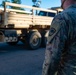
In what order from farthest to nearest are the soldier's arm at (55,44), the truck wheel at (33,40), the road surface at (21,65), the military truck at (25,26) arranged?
the truck wheel at (33,40) → the military truck at (25,26) → the road surface at (21,65) → the soldier's arm at (55,44)

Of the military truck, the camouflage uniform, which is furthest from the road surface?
the camouflage uniform

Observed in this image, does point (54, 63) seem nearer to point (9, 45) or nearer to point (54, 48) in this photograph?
point (54, 48)

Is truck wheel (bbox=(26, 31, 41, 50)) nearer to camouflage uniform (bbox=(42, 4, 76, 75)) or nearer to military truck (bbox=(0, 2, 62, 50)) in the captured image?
military truck (bbox=(0, 2, 62, 50))

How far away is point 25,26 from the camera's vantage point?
12.3 meters

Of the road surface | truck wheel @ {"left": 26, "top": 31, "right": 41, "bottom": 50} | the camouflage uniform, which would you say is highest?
the camouflage uniform

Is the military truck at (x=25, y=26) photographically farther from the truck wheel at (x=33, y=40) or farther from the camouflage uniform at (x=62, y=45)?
the camouflage uniform at (x=62, y=45)

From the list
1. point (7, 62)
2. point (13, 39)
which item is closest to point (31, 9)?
point (13, 39)

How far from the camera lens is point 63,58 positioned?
6.23 ft

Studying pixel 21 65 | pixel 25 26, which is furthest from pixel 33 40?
pixel 21 65

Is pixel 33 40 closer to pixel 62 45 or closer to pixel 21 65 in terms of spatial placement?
pixel 21 65

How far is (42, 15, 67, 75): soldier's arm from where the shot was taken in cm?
180

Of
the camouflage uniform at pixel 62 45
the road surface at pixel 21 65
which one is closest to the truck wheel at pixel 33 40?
the road surface at pixel 21 65

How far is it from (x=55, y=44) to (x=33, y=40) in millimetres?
10912

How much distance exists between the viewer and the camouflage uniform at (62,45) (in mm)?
1802
